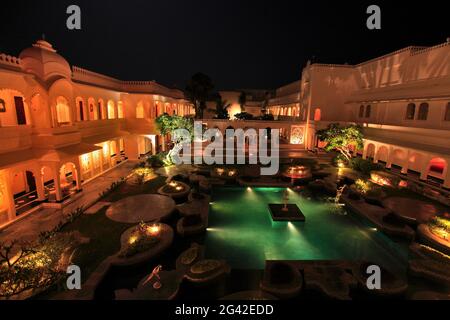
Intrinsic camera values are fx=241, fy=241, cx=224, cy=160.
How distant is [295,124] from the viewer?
111 ft

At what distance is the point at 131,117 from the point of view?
88.7ft

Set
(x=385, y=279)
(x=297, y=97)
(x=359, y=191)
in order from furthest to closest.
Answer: (x=297, y=97)
(x=359, y=191)
(x=385, y=279)

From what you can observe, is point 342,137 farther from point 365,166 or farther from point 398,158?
point 398,158

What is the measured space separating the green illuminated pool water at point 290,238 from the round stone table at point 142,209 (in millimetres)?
2922

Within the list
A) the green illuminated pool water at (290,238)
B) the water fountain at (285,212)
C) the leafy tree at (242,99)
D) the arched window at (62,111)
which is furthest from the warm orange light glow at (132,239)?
the leafy tree at (242,99)

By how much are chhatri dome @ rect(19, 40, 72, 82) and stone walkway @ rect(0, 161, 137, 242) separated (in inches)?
302

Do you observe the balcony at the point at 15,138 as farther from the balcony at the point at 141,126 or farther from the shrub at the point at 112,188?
the balcony at the point at 141,126

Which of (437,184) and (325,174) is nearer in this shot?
(437,184)

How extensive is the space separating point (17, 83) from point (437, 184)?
29.7 metres

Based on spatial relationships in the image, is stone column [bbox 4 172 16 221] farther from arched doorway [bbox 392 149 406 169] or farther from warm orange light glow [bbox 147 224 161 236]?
arched doorway [bbox 392 149 406 169]

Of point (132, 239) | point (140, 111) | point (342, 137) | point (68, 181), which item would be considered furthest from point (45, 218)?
point (342, 137)
